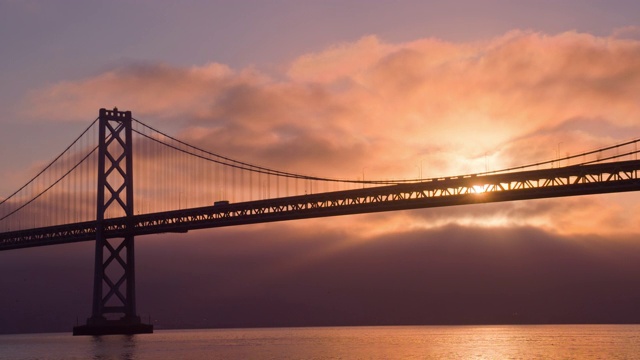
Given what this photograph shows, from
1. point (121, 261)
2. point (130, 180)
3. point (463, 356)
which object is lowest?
point (463, 356)

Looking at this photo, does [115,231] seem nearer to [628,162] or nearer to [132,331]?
[132,331]

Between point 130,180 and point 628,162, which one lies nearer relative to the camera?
point 628,162

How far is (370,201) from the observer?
250 ft

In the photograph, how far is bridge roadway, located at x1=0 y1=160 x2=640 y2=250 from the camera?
62656 millimetres

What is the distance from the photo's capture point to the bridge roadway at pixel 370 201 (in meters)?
A: 62.7

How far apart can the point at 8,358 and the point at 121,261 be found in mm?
21422

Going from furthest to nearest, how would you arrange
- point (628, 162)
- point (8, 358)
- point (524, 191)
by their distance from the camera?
point (8, 358)
point (524, 191)
point (628, 162)

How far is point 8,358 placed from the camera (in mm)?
77938

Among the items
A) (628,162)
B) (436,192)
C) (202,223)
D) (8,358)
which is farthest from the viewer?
(202,223)

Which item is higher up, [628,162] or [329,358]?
[628,162]

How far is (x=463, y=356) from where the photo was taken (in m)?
72.9

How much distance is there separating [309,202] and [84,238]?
103 feet

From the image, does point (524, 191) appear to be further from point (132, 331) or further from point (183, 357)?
point (132, 331)

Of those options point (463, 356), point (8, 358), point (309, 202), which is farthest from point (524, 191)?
point (8, 358)
